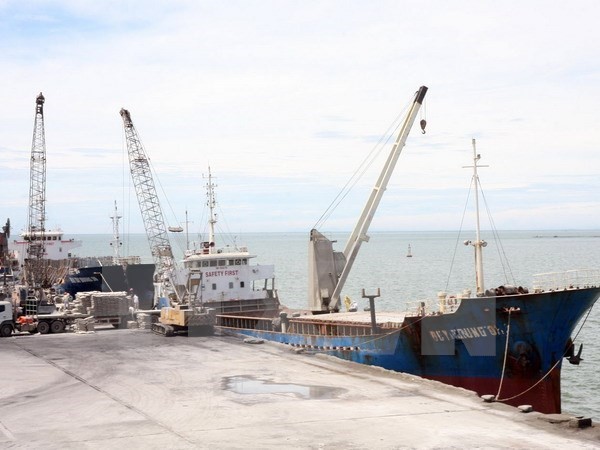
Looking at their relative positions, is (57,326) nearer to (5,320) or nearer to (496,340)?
(5,320)

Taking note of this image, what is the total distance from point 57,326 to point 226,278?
11.7 m

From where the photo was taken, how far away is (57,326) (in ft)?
165

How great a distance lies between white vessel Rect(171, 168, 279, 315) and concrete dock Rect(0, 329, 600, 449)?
14.6 metres

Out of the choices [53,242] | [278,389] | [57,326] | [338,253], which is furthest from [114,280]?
[278,389]

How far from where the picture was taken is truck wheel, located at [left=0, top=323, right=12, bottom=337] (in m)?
47.7

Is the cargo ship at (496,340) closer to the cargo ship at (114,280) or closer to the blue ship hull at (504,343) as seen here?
the blue ship hull at (504,343)

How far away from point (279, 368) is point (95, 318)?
77.1 feet

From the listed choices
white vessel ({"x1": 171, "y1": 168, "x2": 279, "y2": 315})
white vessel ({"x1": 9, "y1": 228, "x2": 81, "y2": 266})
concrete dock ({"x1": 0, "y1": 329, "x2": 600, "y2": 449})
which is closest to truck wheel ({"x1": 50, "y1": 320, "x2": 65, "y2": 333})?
white vessel ({"x1": 171, "y1": 168, "x2": 279, "y2": 315})

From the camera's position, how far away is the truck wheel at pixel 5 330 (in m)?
47.7

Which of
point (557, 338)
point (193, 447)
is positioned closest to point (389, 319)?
point (557, 338)

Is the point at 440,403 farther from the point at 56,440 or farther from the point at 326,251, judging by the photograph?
the point at 326,251

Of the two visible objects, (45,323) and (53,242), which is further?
(53,242)

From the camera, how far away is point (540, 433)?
842 inches

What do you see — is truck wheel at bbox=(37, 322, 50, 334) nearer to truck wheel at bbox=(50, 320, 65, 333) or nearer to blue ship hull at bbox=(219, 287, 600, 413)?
truck wheel at bbox=(50, 320, 65, 333)
